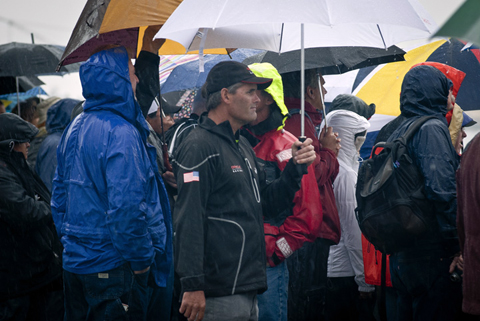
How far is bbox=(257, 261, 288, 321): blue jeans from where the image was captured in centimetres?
424

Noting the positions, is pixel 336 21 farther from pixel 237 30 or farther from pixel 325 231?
pixel 325 231

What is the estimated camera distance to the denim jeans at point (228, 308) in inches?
134

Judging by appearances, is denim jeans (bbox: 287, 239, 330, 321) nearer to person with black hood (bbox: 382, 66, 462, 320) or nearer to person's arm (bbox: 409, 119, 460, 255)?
person with black hood (bbox: 382, 66, 462, 320)

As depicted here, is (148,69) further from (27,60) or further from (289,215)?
(27,60)

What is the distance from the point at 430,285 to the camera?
12.9 feet

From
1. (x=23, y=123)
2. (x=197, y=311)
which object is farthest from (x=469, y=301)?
(x=23, y=123)

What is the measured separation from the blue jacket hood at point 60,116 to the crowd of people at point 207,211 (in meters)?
1.19

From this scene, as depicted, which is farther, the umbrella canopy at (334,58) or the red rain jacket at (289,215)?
the umbrella canopy at (334,58)

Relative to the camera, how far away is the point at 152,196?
3.50 meters

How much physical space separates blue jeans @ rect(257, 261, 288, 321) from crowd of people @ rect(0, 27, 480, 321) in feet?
0.04

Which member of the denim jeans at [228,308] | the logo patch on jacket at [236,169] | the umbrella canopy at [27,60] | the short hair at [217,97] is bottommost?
the denim jeans at [228,308]

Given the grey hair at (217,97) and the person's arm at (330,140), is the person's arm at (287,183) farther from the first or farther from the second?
the person's arm at (330,140)

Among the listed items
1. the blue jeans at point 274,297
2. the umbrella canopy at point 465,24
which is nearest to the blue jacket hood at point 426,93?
the blue jeans at point 274,297

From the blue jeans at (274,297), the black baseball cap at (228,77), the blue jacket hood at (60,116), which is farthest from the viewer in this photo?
the blue jacket hood at (60,116)
